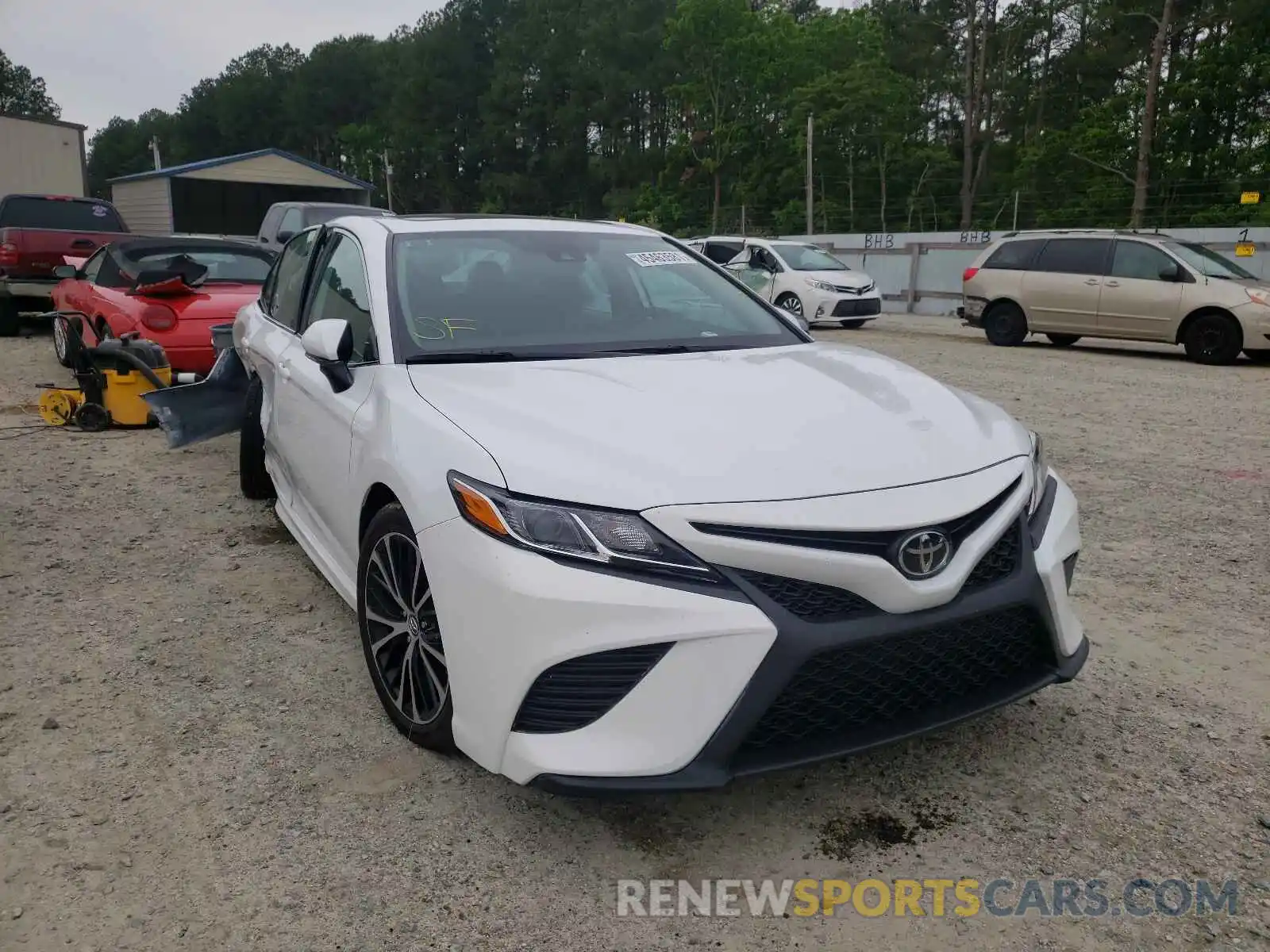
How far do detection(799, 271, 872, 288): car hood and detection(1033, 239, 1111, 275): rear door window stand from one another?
3.31m

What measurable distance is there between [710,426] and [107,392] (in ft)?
20.6

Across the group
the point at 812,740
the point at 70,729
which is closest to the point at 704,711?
the point at 812,740

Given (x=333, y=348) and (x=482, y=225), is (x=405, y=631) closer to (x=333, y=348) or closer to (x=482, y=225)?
(x=333, y=348)

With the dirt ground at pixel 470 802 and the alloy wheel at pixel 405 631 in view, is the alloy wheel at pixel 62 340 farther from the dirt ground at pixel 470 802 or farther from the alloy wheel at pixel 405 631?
the alloy wheel at pixel 405 631

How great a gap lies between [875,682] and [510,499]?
3.13 ft

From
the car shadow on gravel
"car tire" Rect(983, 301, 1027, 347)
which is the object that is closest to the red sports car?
the car shadow on gravel

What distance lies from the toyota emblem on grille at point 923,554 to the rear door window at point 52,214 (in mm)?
13776

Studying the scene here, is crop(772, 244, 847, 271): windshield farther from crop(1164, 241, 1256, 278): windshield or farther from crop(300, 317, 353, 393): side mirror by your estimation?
crop(300, 317, 353, 393): side mirror

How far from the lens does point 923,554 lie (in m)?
2.31

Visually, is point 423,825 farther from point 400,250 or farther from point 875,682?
point 400,250

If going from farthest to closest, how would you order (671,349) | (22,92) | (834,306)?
(22,92) < (834,306) < (671,349)

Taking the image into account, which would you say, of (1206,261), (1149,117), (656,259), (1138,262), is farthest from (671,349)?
(1149,117)

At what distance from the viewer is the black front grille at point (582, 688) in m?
2.22

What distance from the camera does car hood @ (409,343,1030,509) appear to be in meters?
2.33
